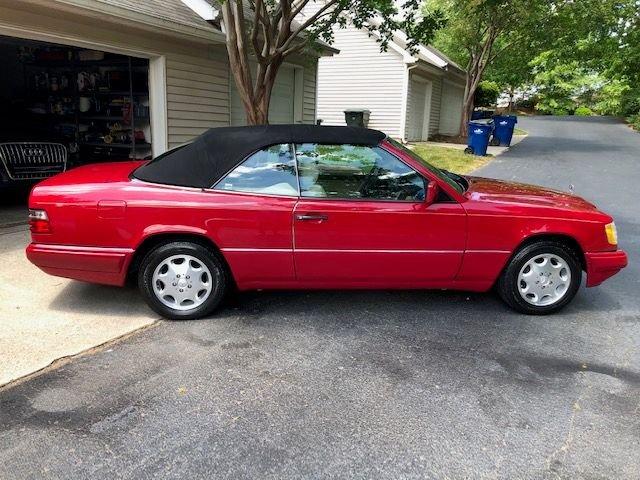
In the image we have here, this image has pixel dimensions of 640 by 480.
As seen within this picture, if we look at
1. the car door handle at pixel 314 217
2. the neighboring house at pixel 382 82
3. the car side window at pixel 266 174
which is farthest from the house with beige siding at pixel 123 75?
the neighboring house at pixel 382 82

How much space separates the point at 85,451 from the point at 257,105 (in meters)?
6.24

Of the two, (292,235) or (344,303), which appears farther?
(344,303)

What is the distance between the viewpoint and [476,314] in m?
4.22

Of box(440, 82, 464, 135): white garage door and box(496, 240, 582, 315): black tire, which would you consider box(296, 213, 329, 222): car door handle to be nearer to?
box(496, 240, 582, 315): black tire

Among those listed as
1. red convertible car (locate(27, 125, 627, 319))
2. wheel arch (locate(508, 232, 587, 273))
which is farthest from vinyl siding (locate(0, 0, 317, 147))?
wheel arch (locate(508, 232, 587, 273))

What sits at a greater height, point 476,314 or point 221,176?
point 221,176

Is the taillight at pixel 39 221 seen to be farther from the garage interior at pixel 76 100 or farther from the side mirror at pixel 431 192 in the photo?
the garage interior at pixel 76 100

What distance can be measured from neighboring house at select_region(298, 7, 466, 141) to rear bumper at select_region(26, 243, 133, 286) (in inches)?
624

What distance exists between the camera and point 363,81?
A: 19.3m

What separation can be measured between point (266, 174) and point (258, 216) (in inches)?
14.2

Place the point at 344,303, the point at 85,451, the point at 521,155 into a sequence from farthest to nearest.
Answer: the point at 521,155 < the point at 344,303 < the point at 85,451

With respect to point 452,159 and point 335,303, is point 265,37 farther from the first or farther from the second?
point 452,159

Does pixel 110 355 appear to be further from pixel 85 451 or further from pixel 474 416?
pixel 474 416

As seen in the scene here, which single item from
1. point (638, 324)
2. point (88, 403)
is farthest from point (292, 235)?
point (638, 324)
